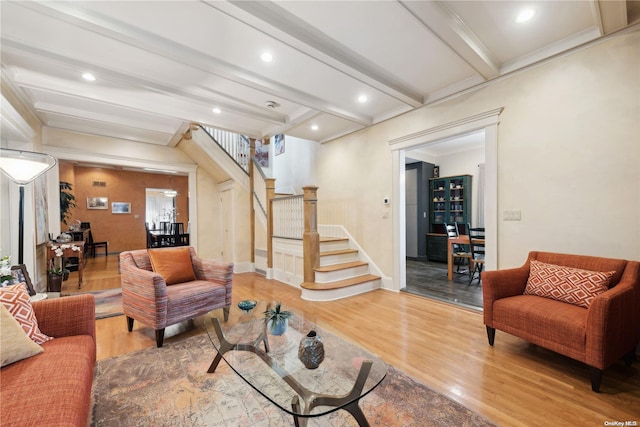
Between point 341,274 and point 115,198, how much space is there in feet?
26.5

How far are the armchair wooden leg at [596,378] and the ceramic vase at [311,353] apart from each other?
1796 millimetres

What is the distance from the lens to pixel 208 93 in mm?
3531

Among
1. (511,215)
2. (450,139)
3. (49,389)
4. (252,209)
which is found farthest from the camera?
(252,209)

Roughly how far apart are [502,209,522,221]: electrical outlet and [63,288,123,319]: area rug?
4646mm

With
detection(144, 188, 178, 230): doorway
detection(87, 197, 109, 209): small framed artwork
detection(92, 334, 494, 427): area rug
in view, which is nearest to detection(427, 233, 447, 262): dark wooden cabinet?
detection(92, 334, 494, 427): area rug

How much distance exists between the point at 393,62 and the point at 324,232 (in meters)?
3.38

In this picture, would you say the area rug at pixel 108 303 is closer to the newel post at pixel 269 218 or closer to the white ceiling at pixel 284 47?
the newel post at pixel 269 218

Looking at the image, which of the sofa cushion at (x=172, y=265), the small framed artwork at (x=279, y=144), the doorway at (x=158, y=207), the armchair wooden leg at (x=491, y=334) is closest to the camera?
the armchair wooden leg at (x=491, y=334)

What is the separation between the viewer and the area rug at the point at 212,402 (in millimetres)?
1523

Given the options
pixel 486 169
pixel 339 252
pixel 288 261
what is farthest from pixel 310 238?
pixel 486 169

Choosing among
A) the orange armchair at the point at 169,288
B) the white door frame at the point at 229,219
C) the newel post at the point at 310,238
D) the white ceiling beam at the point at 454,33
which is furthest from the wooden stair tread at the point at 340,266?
the white ceiling beam at the point at 454,33

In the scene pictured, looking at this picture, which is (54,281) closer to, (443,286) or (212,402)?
(212,402)

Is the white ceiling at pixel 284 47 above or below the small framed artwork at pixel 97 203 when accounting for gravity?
above

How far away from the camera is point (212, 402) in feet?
5.54
